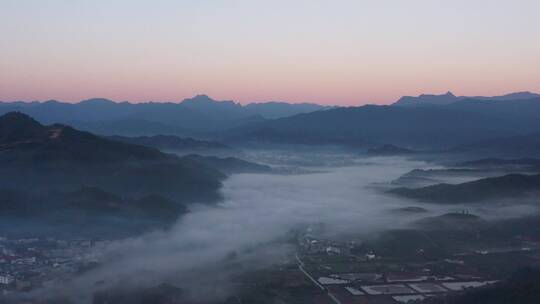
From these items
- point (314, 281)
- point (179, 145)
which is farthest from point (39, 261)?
point (179, 145)

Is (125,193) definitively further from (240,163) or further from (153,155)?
(240,163)

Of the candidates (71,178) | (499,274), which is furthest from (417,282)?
(71,178)

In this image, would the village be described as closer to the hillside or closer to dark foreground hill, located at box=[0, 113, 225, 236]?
dark foreground hill, located at box=[0, 113, 225, 236]

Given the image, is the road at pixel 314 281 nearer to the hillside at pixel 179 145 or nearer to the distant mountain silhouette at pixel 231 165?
the distant mountain silhouette at pixel 231 165

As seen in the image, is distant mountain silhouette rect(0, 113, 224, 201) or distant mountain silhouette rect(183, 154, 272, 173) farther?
distant mountain silhouette rect(183, 154, 272, 173)

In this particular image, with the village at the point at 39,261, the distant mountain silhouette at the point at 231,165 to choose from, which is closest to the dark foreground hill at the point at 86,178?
the village at the point at 39,261

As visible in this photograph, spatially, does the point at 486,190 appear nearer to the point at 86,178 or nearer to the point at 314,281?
the point at 314,281

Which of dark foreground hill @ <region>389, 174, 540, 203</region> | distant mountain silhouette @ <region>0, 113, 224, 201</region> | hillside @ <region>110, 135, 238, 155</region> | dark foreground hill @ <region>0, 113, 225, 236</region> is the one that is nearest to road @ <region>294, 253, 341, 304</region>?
dark foreground hill @ <region>0, 113, 225, 236</region>
